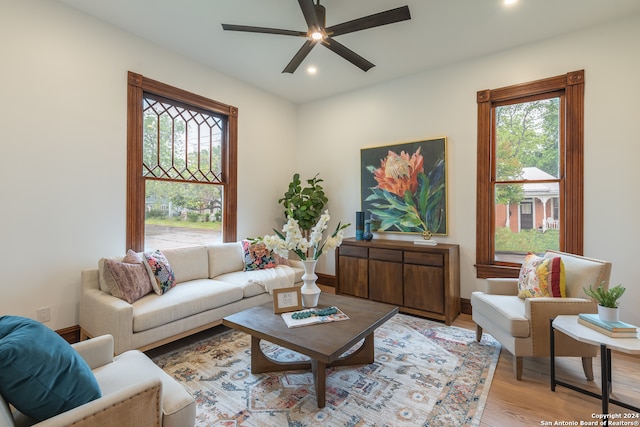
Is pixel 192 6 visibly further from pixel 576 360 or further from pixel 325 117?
pixel 576 360

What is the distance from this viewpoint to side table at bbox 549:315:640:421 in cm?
166

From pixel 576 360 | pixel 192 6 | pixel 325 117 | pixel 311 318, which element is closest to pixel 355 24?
pixel 192 6

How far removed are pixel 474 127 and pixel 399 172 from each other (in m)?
1.05

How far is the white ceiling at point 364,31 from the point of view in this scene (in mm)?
2697

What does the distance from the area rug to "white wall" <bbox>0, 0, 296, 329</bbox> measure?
1.28 metres

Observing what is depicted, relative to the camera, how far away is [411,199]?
407 centimetres

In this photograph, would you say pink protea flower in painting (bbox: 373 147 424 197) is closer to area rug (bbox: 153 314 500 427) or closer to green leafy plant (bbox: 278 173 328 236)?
green leafy plant (bbox: 278 173 328 236)

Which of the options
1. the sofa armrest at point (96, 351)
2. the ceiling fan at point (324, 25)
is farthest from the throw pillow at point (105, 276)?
the ceiling fan at point (324, 25)

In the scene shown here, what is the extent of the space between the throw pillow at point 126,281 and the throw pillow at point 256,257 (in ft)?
4.16

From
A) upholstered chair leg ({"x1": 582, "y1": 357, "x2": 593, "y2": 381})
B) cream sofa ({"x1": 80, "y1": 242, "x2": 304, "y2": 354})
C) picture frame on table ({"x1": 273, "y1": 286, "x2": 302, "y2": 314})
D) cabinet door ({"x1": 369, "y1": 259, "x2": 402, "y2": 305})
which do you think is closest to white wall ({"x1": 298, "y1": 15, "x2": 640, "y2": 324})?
cabinet door ({"x1": 369, "y1": 259, "x2": 402, "y2": 305})

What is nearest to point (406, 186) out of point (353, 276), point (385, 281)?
point (385, 281)

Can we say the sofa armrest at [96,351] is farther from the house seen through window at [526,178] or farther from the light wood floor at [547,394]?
the house seen through window at [526,178]

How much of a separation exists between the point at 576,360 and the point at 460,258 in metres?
1.45

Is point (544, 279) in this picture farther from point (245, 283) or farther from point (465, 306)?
point (245, 283)
